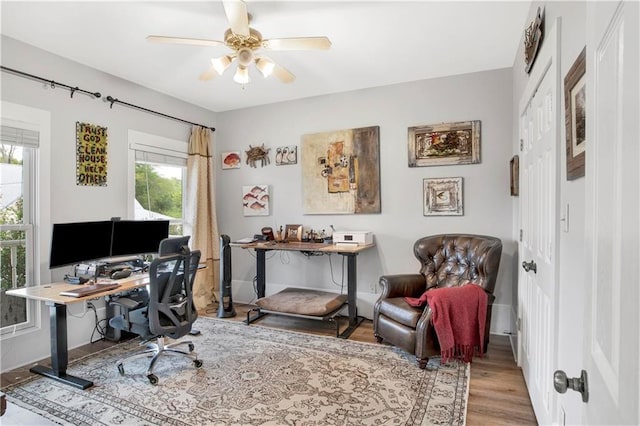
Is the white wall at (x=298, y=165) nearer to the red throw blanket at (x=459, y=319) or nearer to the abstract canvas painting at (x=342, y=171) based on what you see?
the abstract canvas painting at (x=342, y=171)

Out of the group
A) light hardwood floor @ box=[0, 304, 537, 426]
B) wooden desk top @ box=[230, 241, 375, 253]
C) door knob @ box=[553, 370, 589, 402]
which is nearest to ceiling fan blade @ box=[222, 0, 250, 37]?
wooden desk top @ box=[230, 241, 375, 253]

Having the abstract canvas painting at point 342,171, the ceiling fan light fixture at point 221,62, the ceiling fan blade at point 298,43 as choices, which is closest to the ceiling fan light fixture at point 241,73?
the ceiling fan light fixture at point 221,62

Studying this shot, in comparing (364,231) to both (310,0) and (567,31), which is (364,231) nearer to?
(310,0)

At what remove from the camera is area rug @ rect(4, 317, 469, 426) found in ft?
6.93

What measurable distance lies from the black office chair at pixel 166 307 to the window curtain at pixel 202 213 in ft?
5.56

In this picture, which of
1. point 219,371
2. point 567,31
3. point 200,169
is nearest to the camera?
point 567,31

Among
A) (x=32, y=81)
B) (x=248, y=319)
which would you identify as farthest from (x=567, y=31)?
(x=32, y=81)

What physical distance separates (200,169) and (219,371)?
278 centimetres

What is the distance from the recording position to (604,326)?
61cm

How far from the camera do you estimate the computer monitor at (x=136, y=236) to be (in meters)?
3.31

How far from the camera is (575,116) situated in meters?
1.35

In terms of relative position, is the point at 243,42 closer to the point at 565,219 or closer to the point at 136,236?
the point at 136,236

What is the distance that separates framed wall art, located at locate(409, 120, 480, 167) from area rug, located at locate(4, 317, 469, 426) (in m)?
2.06

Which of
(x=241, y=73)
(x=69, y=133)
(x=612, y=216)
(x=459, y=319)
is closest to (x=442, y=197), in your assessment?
(x=459, y=319)
